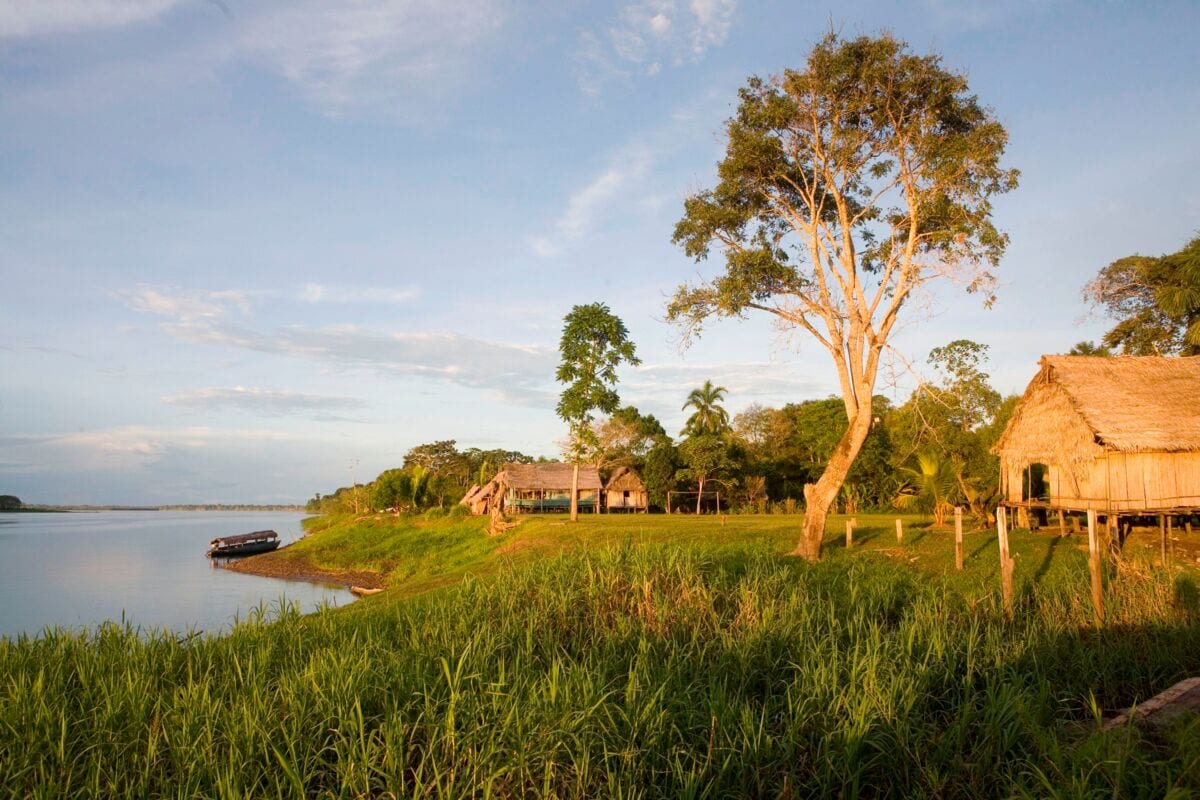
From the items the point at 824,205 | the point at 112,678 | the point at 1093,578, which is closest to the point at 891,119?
the point at 824,205

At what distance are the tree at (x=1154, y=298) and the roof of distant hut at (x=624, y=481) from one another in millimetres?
25320

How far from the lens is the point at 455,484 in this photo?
5841cm

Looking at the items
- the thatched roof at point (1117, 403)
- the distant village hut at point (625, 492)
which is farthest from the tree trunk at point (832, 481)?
the distant village hut at point (625, 492)

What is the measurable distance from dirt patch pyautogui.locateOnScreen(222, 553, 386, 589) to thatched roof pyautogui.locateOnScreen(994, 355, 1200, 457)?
2195 centimetres

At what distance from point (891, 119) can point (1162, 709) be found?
1400 centimetres

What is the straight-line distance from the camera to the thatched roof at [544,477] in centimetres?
4534

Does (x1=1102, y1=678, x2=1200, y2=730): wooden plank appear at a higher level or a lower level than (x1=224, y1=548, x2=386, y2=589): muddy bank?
higher

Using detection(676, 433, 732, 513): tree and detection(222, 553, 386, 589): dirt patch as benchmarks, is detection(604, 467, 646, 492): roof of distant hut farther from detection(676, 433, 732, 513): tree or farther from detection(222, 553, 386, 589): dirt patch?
detection(222, 553, 386, 589): dirt patch

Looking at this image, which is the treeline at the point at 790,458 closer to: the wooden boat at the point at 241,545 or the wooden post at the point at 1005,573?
the wooden boat at the point at 241,545

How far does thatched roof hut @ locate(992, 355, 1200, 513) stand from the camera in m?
17.3

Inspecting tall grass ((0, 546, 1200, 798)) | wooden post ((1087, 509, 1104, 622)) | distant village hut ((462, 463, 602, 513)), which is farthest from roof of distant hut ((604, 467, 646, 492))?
tall grass ((0, 546, 1200, 798))

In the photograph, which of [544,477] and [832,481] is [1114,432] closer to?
[832,481]

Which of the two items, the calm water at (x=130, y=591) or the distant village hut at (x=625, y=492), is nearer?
the calm water at (x=130, y=591)

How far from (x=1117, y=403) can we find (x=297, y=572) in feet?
104
